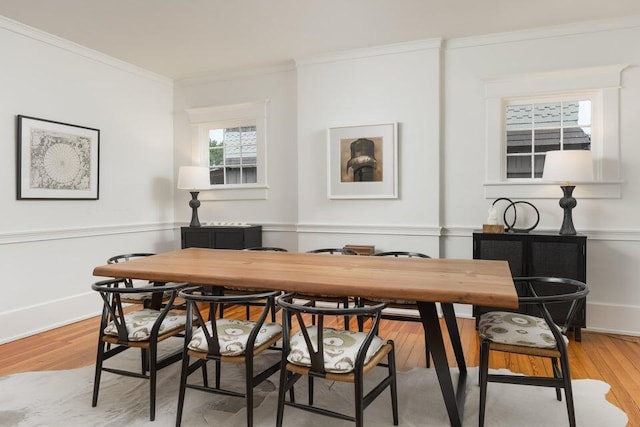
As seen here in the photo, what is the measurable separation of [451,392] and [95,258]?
3835mm

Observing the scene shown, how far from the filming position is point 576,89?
3875 millimetres

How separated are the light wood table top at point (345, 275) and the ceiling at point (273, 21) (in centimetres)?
198

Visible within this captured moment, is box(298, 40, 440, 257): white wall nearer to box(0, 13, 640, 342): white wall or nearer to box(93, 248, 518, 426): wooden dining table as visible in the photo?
box(0, 13, 640, 342): white wall

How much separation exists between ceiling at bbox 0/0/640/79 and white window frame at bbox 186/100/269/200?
742mm

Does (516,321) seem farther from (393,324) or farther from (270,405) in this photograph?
(393,324)

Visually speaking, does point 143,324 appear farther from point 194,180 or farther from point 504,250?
point 504,250

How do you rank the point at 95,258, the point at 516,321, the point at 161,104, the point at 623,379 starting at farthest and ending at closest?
1. the point at 161,104
2. the point at 95,258
3. the point at 623,379
4. the point at 516,321

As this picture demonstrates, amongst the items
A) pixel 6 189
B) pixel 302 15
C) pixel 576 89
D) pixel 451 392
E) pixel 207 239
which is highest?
pixel 302 15

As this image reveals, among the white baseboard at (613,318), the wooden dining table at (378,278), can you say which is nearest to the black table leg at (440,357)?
the wooden dining table at (378,278)

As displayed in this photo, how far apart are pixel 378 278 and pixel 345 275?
19 centimetres

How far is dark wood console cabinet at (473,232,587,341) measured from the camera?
357 centimetres

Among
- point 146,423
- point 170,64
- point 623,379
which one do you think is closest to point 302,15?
point 170,64

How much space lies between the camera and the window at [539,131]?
3992 millimetres

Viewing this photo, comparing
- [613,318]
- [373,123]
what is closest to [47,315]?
[373,123]
